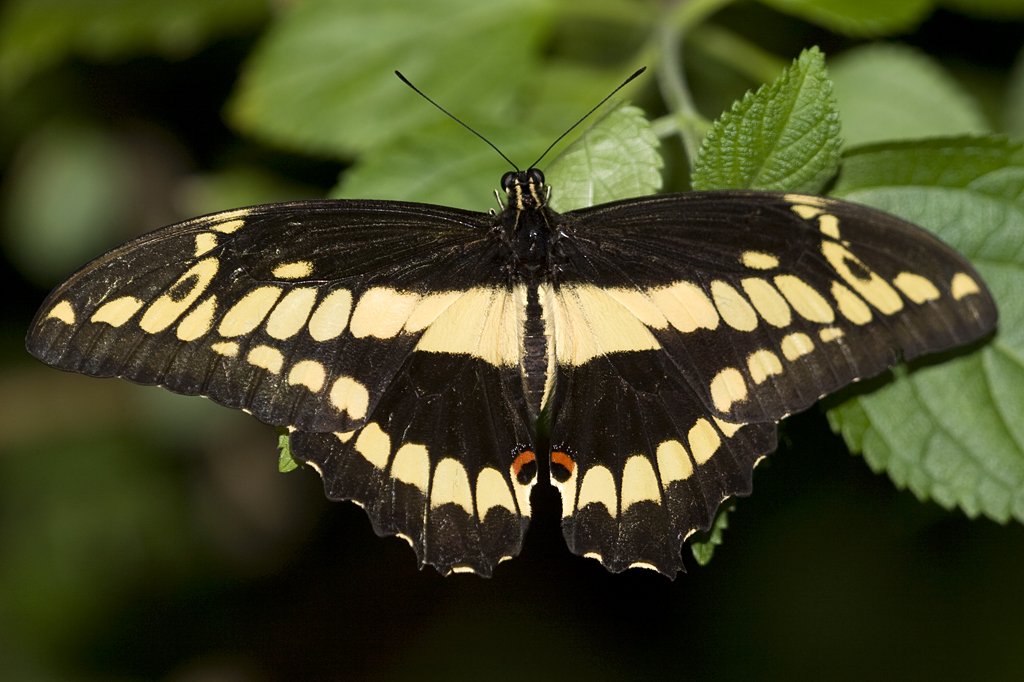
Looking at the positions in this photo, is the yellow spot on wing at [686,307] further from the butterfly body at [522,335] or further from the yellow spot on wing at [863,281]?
the yellow spot on wing at [863,281]

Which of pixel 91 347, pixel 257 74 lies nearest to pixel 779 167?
pixel 91 347

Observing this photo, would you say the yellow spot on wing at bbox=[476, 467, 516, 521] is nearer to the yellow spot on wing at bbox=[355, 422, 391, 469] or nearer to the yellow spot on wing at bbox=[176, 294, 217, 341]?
the yellow spot on wing at bbox=[355, 422, 391, 469]

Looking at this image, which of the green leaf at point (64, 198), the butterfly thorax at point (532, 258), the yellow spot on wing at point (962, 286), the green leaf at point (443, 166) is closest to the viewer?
the yellow spot on wing at point (962, 286)

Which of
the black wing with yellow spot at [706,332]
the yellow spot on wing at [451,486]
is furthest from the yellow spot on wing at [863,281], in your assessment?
the yellow spot on wing at [451,486]

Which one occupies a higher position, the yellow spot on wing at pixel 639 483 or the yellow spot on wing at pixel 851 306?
the yellow spot on wing at pixel 851 306

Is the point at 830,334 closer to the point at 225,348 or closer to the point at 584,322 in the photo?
the point at 584,322

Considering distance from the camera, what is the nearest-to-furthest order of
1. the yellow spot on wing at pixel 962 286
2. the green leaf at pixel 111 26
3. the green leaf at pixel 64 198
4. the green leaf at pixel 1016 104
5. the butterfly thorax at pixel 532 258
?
the yellow spot on wing at pixel 962 286 → the butterfly thorax at pixel 532 258 → the green leaf at pixel 1016 104 → the green leaf at pixel 111 26 → the green leaf at pixel 64 198

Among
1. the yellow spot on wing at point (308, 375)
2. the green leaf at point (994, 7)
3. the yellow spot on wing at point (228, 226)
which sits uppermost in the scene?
the green leaf at point (994, 7)
